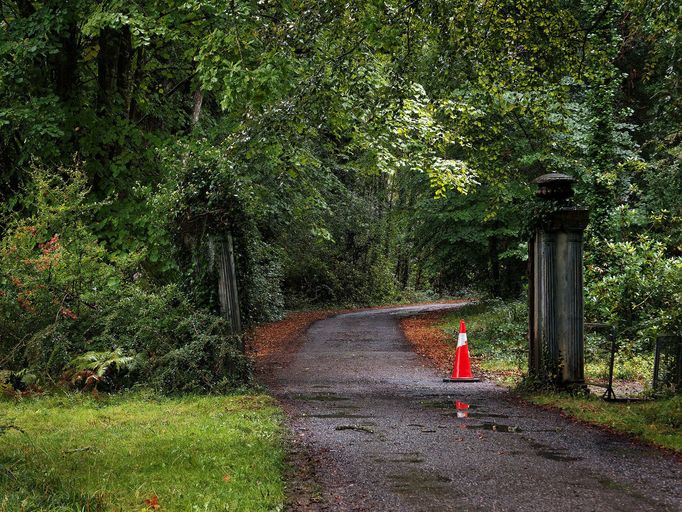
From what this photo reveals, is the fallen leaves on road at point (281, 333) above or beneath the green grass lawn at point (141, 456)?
beneath

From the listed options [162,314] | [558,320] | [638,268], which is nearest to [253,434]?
[162,314]

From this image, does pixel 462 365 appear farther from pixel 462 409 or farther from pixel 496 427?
pixel 496 427

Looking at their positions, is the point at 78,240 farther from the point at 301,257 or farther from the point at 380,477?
the point at 301,257

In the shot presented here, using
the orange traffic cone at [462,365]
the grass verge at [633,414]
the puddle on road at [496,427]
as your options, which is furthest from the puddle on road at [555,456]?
the orange traffic cone at [462,365]

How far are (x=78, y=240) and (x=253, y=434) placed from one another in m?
7.03

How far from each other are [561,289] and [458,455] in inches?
190

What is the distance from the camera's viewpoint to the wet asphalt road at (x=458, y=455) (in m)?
5.49

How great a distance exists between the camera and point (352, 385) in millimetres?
12594

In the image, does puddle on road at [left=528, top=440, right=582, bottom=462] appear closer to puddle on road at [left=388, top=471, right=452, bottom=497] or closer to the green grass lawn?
puddle on road at [left=388, top=471, right=452, bottom=497]

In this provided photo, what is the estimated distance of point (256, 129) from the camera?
12766 mm

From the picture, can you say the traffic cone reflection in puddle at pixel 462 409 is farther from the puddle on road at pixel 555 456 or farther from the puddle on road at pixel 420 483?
the puddle on road at pixel 420 483

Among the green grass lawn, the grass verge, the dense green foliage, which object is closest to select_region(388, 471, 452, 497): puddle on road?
the green grass lawn

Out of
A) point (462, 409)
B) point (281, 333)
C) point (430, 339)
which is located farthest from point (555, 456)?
point (281, 333)

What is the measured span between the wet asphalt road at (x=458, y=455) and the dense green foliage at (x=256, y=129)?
2.75 metres
